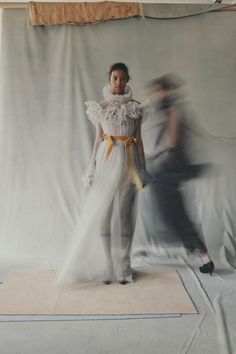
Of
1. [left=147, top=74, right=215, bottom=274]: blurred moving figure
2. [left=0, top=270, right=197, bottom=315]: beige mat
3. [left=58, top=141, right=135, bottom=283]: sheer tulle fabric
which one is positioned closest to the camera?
[left=0, top=270, right=197, bottom=315]: beige mat

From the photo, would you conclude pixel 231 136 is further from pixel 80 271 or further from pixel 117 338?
pixel 117 338

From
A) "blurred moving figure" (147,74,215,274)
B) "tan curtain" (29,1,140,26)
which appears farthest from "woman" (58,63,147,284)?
"tan curtain" (29,1,140,26)

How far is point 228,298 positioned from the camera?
6.30 ft

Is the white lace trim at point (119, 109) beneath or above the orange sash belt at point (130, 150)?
above

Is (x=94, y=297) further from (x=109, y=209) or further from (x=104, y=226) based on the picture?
(x=109, y=209)

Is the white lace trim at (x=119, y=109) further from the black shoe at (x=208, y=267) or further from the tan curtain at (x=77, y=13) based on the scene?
the black shoe at (x=208, y=267)

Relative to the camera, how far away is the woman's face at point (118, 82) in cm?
228

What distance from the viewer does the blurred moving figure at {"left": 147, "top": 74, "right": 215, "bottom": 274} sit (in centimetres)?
271

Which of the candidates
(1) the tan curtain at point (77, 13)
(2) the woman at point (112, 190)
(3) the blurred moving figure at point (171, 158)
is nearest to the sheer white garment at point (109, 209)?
(2) the woman at point (112, 190)

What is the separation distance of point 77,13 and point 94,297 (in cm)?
206

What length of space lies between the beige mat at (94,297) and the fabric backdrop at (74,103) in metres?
0.61

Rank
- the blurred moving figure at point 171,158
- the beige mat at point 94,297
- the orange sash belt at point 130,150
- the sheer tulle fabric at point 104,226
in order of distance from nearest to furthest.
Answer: the beige mat at point 94,297, the sheer tulle fabric at point 104,226, the orange sash belt at point 130,150, the blurred moving figure at point 171,158

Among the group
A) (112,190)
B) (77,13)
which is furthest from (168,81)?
(112,190)

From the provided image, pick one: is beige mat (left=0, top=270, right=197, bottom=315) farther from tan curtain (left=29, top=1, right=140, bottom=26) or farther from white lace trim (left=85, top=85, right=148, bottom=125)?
tan curtain (left=29, top=1, right=140, bottom=26)
